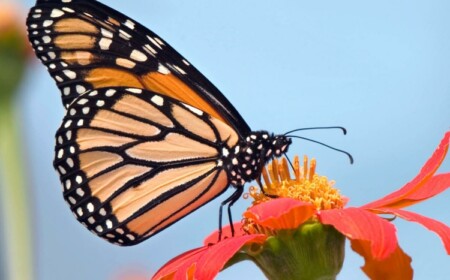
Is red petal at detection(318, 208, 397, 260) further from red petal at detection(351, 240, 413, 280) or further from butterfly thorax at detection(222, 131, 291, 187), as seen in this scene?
butterfly thorax at detection(222, 131, 291, 187)

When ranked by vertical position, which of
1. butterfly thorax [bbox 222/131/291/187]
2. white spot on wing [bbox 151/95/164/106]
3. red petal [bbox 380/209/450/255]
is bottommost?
red petal [bbox 380/209/450/255]

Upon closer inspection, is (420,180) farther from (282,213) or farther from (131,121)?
(131,121)

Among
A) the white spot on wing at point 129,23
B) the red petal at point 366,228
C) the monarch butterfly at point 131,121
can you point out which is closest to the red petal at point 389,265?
the red petal at point 366,228

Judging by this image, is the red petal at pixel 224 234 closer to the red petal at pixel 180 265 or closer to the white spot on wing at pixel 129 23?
the red petal at pixel 180 265

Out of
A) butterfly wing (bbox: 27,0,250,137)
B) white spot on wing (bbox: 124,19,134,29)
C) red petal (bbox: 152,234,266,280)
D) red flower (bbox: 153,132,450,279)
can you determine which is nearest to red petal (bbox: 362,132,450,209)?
red flower (bbox: 153,132,450,279)

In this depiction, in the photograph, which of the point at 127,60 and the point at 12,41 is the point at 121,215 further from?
the point at 12,41

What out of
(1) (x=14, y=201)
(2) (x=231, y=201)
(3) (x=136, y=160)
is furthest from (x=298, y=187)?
(1) (x=14, y=201)
